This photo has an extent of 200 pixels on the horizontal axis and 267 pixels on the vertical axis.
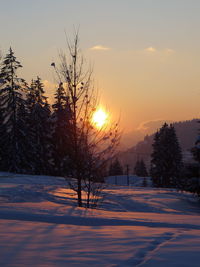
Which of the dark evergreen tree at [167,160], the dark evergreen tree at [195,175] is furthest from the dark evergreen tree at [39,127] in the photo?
the dark evergreen tree at [195,175]

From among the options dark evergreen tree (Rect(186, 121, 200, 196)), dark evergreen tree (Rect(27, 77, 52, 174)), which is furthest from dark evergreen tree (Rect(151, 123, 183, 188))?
dark evergreen tree (Rect(186, 121, 200, 196))

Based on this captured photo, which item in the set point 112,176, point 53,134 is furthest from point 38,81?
point 112,176

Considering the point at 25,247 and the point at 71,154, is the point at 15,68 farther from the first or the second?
the point at 25,247

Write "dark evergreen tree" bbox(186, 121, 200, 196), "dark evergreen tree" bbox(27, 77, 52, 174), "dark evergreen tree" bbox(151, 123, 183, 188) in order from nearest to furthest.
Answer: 1. "dark evergreen tree" bbox(186, 121, 200, 196)
2. "dark evergreen tree" bbox(27, 77, 52, 174)
3. "dark evergreen tree" bbox(151, 123, 183, 188)

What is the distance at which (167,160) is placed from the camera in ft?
159

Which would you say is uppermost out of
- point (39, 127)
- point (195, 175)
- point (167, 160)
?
point (39, 127)

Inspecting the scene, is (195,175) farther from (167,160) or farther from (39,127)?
(167,160)

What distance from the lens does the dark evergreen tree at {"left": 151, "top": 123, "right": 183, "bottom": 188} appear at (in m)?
47.9

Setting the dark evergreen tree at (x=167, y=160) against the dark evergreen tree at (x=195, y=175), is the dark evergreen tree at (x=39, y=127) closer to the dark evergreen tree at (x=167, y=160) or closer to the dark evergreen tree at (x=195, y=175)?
the dark evergreen tree at (x=167, y=160)

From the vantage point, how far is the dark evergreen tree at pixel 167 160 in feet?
157

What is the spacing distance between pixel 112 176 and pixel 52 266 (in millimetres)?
90918

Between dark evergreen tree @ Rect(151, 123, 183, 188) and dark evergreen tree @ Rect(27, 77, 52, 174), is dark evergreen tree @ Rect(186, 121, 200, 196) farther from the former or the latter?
dark evergreen tree @ Rect(151, 123, 183, 188)

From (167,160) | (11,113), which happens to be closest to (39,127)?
(11,113)

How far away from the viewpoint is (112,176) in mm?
94438
